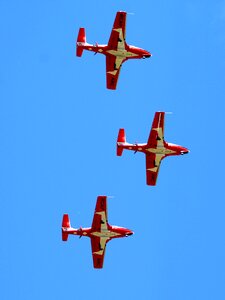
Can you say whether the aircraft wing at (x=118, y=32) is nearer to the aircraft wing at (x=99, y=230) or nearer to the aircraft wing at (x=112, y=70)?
the aircraft wing at (x=112, y=70)

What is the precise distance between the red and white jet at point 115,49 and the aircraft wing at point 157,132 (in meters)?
7.10

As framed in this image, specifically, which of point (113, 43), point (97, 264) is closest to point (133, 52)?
point (113, 43)

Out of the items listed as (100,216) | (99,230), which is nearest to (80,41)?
(100,216)

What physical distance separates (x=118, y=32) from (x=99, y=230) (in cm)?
1956

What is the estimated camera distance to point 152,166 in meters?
137

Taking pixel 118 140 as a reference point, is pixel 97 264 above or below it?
below

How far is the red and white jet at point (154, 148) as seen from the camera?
5281 inches

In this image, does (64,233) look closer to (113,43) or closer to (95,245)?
(95,245)

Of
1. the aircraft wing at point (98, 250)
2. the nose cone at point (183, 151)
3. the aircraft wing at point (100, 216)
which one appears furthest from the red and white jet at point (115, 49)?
the aircraft wing at point (98, 250)

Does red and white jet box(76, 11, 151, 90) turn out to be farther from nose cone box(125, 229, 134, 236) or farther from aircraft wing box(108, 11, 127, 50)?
nose cone box(125, 229, 134, 236)

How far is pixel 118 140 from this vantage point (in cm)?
13625

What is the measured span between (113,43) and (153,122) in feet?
28.8

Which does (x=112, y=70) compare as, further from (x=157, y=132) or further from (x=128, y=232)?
(x=128, y=232)

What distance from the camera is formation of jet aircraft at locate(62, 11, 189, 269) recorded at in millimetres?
132500
